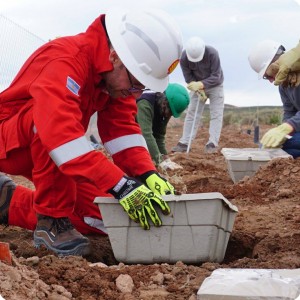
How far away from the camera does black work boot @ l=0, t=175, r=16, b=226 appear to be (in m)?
3.92

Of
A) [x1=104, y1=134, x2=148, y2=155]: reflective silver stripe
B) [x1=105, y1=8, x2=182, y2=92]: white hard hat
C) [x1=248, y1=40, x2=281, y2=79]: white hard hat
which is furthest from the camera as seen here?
[x1=248, y1=40, x2=281, y2=79]: white hard hat

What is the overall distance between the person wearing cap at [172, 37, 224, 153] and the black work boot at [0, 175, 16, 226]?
5.82m

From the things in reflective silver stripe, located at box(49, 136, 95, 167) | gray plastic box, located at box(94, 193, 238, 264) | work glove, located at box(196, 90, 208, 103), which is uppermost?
reflective silver stripe, located at box(49, 136, 95, 167)

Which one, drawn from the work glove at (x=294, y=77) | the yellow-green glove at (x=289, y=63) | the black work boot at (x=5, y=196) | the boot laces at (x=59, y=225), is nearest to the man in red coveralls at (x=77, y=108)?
the boot laces at (x=59, y=225)

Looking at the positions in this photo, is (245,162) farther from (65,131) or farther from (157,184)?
(65,131)

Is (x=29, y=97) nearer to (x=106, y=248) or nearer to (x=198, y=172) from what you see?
(x=106, y=248)

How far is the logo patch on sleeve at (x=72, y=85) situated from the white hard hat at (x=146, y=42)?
0.94ft

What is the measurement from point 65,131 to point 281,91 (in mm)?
3956

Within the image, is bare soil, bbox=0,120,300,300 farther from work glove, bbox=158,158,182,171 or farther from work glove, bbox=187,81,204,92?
work glove, bbox=187,81,204,92

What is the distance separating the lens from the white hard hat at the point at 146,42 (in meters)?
3.34

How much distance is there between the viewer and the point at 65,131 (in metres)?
3.06

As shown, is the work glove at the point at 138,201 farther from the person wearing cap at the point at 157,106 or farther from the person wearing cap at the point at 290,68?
the person wearing cap at the point at 157,106

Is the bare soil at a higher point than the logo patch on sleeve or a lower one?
lower

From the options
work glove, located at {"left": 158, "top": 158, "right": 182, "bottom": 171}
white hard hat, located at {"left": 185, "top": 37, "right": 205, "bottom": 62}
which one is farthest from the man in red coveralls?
white hard hat, located at {"left": 185, "top": 37, "right": 205, "bottom": 62}
